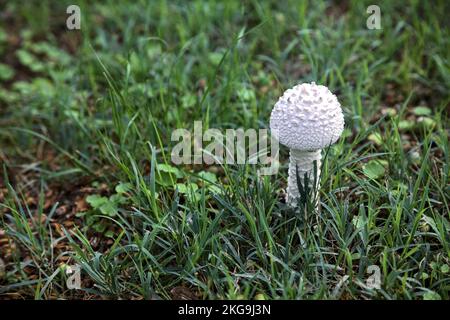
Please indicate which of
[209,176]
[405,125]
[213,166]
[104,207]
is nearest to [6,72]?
[104,207]

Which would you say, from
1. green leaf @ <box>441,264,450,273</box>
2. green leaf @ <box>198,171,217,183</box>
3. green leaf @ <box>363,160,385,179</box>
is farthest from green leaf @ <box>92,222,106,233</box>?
green leaf @ <box>441,264,450,273</box>

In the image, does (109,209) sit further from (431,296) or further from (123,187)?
(431,296)

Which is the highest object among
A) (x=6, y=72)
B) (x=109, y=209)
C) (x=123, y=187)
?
(x=6, y=72)

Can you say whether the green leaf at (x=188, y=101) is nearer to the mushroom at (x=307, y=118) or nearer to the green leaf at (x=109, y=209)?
the green leaf at (x=109, y=209)

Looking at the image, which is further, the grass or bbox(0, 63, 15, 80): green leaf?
bbox(0, 63, 15, 80): green leaf

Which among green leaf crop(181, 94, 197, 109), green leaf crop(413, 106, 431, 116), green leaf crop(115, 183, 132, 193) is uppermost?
green leaf crop(181, 94, 197, 109)

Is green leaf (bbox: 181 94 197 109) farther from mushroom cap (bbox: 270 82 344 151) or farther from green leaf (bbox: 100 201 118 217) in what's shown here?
mushroom cap (bbox: 270 82 344 151)

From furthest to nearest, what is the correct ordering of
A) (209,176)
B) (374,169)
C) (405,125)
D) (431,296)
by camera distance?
(405,125) < (209,176) < (374,169) < (431,296)
